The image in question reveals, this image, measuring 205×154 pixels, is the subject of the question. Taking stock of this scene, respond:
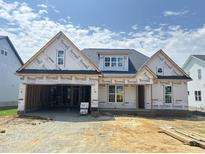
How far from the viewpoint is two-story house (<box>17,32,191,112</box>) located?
2006 cm

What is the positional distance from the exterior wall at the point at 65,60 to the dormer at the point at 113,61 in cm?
349

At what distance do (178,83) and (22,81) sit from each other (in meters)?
14.7

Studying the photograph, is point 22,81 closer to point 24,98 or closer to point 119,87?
point 24,98

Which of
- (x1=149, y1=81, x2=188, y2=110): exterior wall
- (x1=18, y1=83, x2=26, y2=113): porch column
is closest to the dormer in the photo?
(x1=149, y1=81, x2=188, y2=110): exterior wall

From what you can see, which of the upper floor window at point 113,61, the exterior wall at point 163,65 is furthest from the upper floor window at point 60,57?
the exterior wall at point 163,65

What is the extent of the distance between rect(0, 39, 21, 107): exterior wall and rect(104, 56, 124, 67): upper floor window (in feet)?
45.2

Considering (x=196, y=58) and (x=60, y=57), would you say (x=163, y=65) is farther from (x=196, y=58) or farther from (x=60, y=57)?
(x=196, y=58)

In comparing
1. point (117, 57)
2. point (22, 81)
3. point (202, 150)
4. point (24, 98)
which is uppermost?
point (117, 57)

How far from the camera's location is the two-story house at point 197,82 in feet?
104

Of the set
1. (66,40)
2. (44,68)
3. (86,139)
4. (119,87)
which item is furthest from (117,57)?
(86,139)

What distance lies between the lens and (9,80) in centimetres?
3111

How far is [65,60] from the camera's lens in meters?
20.6

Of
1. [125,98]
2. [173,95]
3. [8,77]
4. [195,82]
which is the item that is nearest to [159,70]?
[173,95]

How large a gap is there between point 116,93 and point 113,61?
329 centimetres
